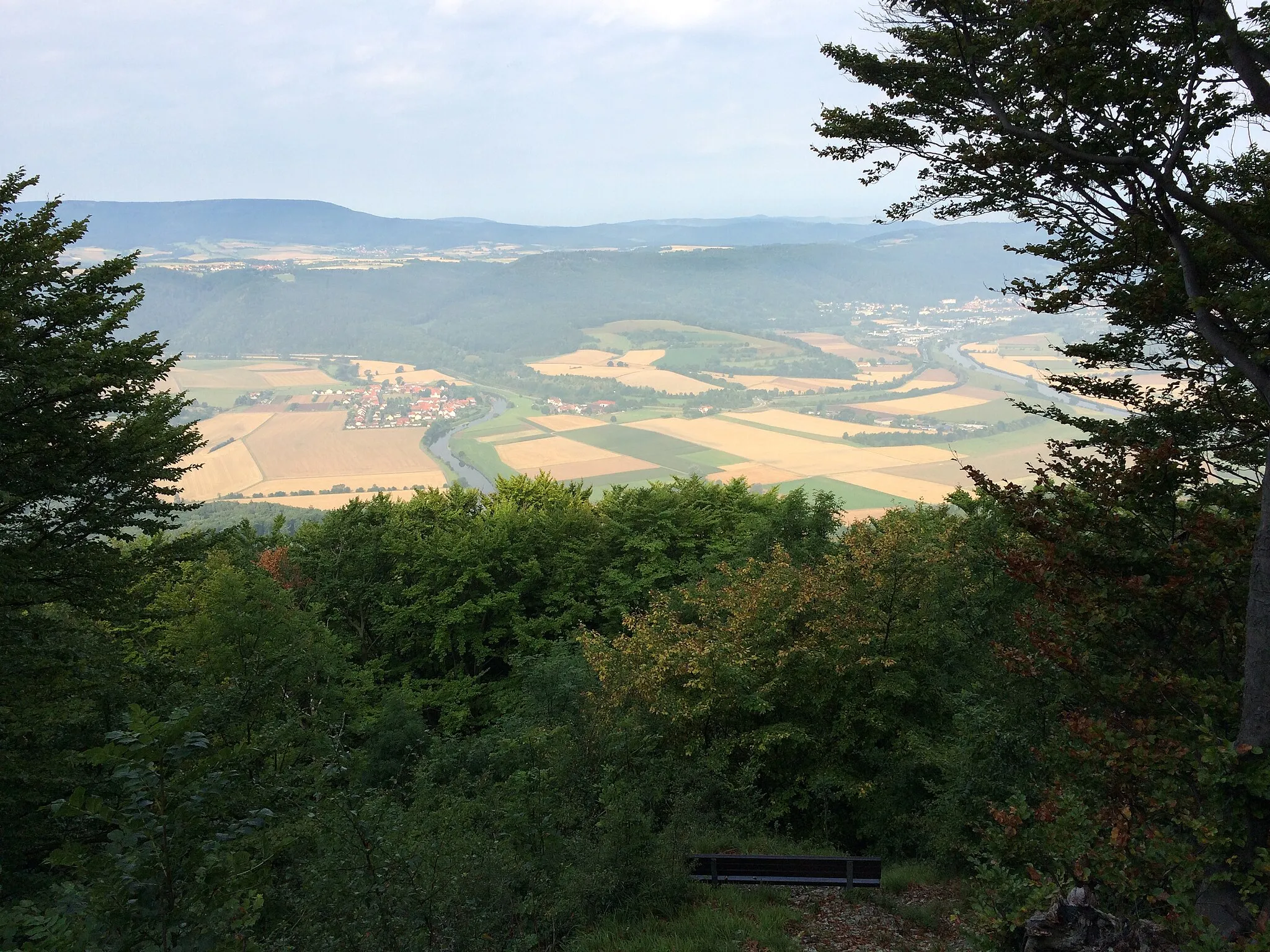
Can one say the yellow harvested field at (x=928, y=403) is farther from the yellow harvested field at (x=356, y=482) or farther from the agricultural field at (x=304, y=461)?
the agricultural field at (x=304, y=461)

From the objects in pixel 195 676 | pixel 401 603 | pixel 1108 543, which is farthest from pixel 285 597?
pixel 1108 543

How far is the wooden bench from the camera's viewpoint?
30.0ft

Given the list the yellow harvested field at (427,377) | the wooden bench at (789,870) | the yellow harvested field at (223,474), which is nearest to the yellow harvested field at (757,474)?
the yellow harvested field at (223,474)

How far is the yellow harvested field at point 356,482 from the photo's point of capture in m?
83.8

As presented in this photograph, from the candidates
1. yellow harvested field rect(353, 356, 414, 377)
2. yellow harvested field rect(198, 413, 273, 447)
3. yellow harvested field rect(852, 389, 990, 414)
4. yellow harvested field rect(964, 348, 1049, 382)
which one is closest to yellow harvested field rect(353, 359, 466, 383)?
yellow harvested field rect(353, 356, 414, 377)

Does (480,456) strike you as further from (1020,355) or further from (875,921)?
(1020,355)

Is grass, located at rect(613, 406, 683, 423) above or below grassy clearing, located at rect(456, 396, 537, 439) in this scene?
above

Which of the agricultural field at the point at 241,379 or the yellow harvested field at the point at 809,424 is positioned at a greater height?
the agricultural field at the point at 241,379

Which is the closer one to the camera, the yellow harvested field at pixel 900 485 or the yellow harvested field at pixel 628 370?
the yellow harvested field at pixel 900 485

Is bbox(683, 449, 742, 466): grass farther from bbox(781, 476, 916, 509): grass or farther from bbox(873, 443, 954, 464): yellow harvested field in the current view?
bbox(873, 443, 954, 464): yellow harvested field

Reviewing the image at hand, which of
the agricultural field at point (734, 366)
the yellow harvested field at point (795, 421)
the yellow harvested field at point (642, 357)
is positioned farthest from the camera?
the yellow harvested field at point (642, 357)

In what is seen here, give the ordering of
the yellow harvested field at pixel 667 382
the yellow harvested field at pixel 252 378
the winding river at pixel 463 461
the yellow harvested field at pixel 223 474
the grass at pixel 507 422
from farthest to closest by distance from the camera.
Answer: the yellow harvested field at pixel 252 378 < the yellow harvested field at pixel 667 382 < the grass at pixel 507 422 < the winding river at pixel 463 461 < the yellow harvested field at pixel 223 474

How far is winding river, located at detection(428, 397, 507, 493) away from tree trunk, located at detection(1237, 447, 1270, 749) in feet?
200

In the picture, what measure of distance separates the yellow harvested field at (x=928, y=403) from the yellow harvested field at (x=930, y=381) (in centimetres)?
778
